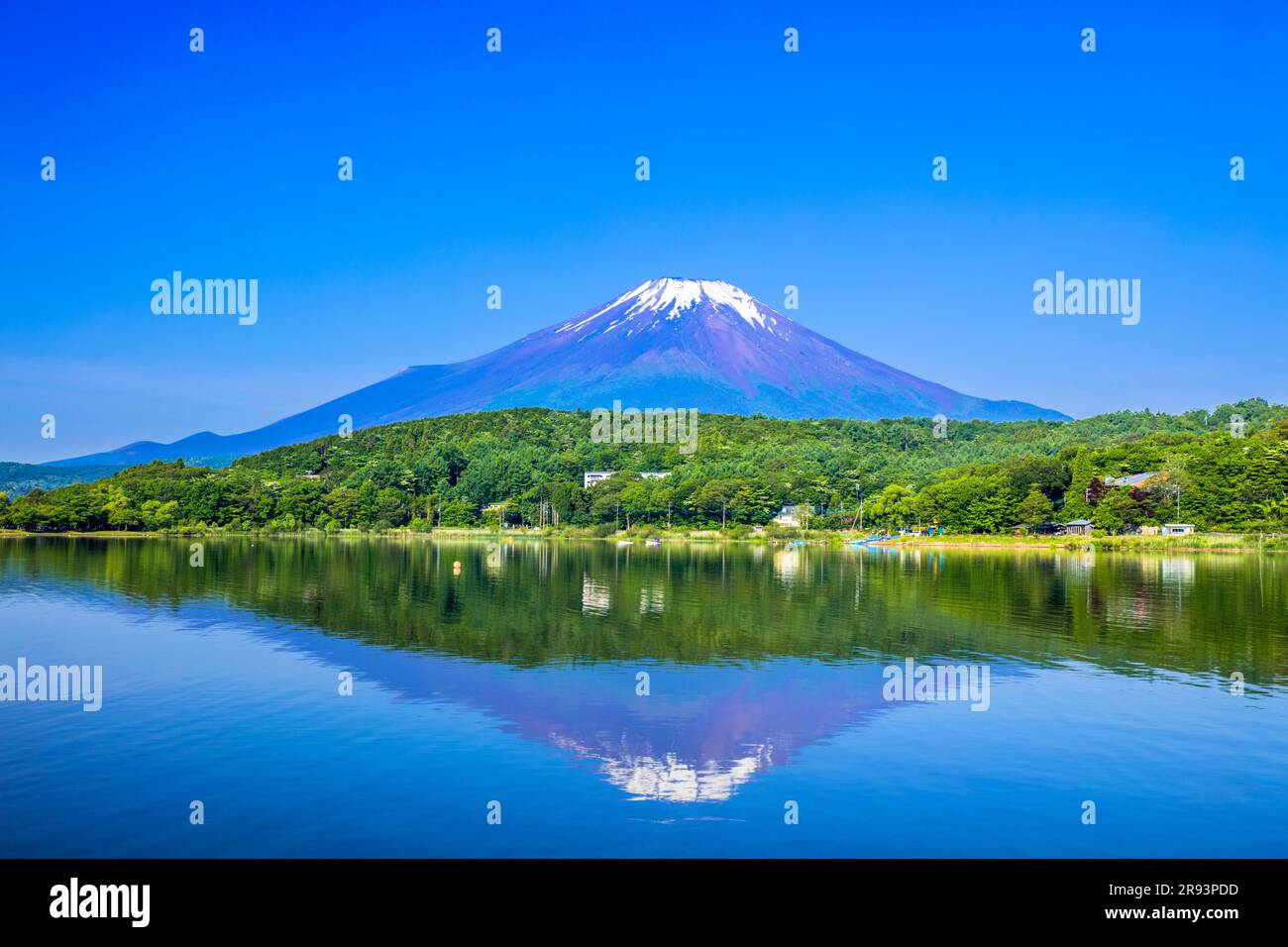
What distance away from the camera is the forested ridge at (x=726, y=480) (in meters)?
62.0

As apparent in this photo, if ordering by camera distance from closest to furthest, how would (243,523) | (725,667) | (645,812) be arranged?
(645,812), (725,667), (243,523)

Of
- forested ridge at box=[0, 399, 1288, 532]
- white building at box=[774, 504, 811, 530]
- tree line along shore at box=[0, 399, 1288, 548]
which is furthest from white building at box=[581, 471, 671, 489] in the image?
white building at box=[774, 504, 811, 530]

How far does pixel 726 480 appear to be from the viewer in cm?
8162

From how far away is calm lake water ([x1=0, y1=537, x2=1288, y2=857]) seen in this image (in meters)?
8.52

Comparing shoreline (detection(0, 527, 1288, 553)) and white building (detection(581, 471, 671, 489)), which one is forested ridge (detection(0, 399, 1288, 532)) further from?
shoreline (detection(0, 527, 1288, 553))

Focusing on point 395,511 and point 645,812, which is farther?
point 395,511

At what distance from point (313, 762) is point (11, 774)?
9.18 ft

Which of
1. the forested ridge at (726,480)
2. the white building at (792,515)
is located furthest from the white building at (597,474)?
the white building at (792,515)

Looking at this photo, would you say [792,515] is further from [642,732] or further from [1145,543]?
[642,732]

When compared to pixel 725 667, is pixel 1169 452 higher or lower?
higher

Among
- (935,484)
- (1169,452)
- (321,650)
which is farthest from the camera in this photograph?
(935,484)
